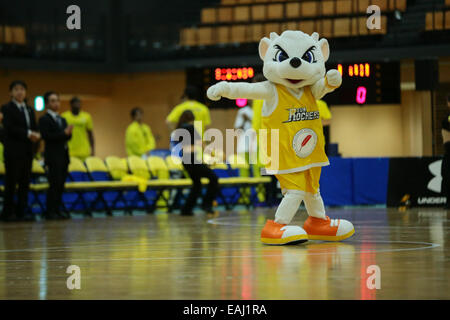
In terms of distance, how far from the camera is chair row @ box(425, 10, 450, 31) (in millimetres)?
18078

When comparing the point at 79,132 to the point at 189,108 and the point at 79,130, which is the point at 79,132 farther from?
the point at 189,108

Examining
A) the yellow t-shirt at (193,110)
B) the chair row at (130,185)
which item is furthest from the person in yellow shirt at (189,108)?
the chair row at (130,185)

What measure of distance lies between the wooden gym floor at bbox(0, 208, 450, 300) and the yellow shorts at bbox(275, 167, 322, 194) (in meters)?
0.48

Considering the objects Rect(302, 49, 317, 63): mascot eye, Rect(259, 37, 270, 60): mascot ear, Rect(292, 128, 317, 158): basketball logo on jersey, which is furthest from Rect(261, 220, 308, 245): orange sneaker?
Rect(259, 37, 270, 60): mascot ear

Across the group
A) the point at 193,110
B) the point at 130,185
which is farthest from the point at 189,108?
the point at 130,185

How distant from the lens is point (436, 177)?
12.8 metres

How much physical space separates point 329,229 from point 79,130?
850 cm

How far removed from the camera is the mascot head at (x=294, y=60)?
22.6ft

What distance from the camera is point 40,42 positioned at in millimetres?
→ 20078

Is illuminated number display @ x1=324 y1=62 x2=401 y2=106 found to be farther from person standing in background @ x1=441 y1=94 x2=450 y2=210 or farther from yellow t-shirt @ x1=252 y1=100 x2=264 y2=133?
person standing in background @ x1=441 y1=94 x2=450 y2=210

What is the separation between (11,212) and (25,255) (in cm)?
493

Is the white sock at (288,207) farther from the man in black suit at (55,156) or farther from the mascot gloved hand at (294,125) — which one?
the man in black suit at (55,156)

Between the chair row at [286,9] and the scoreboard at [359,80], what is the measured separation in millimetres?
4794
